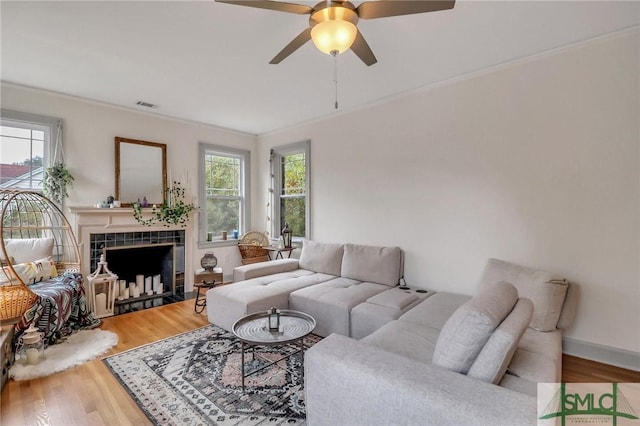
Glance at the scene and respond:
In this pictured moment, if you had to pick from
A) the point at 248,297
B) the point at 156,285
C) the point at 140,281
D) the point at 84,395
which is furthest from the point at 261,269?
the point at 84,395

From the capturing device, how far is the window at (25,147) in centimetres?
334

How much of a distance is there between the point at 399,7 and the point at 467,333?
5.71 ft

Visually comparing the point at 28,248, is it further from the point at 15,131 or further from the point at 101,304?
the point at 15,131

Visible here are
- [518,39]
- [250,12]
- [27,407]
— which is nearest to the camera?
[27,407]

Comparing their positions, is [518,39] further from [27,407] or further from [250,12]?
[27,407]

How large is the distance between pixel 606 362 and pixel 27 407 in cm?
439

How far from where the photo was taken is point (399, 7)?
5.38 ft

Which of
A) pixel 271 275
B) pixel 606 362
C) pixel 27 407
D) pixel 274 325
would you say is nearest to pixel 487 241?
pixel 606 362

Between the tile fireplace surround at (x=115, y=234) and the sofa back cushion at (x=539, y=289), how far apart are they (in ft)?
13.6

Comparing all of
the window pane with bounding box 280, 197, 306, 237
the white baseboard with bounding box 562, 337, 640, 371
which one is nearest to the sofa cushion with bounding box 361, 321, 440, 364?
the white baseboard with bounding box 562, 337, 640, 371

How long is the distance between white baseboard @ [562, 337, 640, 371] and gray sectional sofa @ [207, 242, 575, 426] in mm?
412

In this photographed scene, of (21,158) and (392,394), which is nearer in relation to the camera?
(392,394)

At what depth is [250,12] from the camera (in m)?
2.15

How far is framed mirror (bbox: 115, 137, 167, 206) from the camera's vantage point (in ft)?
13.4
